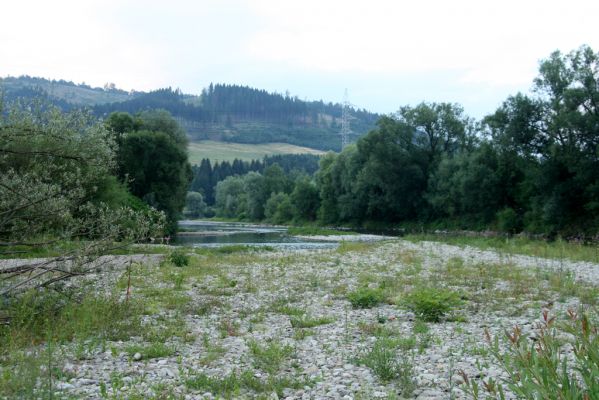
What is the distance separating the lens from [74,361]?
889cm

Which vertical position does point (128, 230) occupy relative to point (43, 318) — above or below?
above

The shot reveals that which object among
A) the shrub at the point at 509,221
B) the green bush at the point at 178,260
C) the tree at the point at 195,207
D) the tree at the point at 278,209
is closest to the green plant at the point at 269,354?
the green bush at the point at 178,260

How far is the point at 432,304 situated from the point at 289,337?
4104mm

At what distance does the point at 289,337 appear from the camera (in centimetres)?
1116

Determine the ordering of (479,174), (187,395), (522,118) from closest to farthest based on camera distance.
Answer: (187,395)
(522,118)
(479,174)

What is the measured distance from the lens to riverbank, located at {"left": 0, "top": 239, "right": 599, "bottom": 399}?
763 cm

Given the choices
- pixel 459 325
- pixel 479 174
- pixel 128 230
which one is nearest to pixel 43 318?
pixel 128 230

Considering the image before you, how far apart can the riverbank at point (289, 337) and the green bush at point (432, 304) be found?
0.17 feet

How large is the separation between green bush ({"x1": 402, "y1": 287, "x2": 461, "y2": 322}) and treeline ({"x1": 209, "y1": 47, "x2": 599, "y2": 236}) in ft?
124

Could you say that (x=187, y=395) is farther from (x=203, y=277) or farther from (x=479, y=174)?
(x=479, y=174)

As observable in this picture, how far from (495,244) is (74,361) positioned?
106 ft

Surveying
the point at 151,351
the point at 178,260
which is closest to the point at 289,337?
the point at 151,351

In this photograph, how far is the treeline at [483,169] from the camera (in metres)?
45.7

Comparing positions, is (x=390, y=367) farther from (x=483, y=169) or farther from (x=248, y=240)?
(x=483, y=169)
